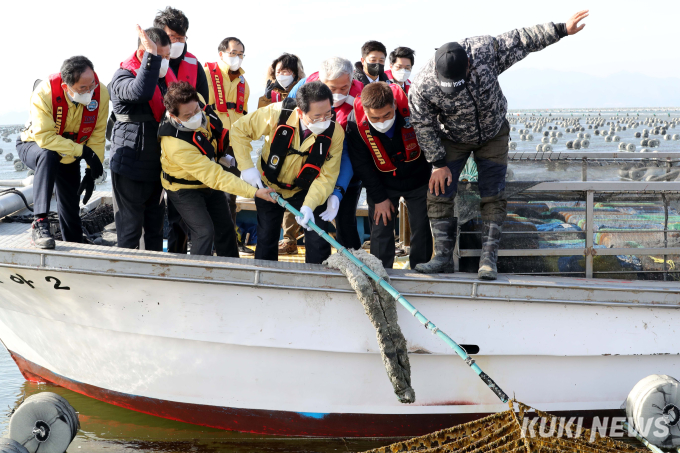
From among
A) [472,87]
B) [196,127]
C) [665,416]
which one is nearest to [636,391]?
[665,416]

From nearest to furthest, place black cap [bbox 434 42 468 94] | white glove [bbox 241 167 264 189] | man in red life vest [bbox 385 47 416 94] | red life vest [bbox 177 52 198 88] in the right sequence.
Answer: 1. black cap [bbox 434 42 468 94]
2. white glove [bbox 241 167 264 189]
3. red life vest [bbox 177 52 198 88]
4. man in red life vest [bbox 385 47 416 94]

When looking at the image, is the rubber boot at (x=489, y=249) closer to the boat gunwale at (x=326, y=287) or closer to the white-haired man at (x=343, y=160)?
the boat gunwale at (x=326, y=287)

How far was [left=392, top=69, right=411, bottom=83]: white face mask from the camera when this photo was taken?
17.2 feet

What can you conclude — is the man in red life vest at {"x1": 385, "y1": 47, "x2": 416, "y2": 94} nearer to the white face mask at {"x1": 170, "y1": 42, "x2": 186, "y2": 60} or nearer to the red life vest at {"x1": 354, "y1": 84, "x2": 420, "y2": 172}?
the red life vest at {"x1": 354, "y1": 84, "x2": 420, "y2": 172}

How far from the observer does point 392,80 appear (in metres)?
5.47

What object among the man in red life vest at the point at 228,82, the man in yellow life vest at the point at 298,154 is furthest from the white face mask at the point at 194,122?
the man in red life vest at the point at 228,82

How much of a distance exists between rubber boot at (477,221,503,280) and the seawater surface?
1331mm

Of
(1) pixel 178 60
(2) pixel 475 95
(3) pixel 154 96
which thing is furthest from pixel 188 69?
(2) pixel 475 95

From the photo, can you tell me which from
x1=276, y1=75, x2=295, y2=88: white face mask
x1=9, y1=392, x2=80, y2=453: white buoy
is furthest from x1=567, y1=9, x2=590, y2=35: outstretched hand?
x1=9, y1=392, x2=80, y2=453: white buoy

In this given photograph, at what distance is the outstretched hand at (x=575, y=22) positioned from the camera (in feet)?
11.3

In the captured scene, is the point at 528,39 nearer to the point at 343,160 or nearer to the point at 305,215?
the point at 343,160

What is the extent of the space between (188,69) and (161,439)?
2641mm

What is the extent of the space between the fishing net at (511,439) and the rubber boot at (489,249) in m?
0.80

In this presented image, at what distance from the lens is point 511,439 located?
3.12 meters
